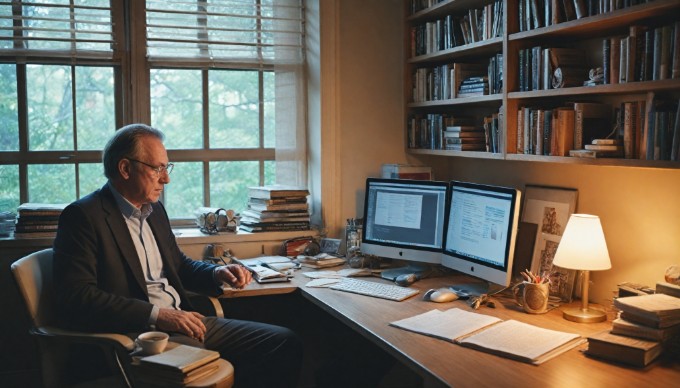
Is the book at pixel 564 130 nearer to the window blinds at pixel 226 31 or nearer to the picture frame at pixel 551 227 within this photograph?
the picture frame at pixel 551 227

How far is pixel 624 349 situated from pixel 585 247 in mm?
525

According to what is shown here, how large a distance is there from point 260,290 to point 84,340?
0.85m

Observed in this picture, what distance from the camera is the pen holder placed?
278 cm

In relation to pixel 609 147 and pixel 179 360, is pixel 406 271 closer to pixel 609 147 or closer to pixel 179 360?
pixel 609 147

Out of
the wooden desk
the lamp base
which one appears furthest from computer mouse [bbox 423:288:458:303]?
the lamp base

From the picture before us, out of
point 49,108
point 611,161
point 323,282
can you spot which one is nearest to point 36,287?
point 323,282

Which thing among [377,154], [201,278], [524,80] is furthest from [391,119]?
[201,278]

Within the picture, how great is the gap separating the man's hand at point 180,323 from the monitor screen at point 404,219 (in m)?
1.04

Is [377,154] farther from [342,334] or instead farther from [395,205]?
[342,334]

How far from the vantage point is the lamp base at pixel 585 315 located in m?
2.69

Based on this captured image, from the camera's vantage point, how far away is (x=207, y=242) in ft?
12.6

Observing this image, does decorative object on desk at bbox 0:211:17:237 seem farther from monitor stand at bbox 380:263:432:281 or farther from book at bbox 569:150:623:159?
book at bbox 569:150:623:159

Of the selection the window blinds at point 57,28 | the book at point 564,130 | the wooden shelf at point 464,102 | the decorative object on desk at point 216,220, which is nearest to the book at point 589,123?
the book at point 564,130

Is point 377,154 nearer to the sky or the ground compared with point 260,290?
nearer to the sky
